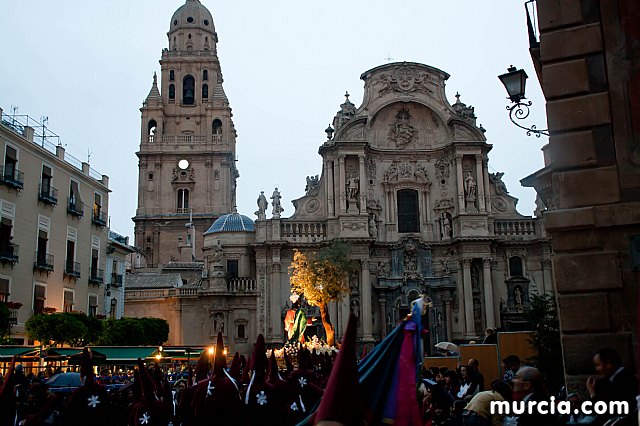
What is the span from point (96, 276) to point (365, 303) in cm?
1592

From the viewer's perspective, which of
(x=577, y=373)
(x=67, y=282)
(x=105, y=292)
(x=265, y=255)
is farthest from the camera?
(x=265, y=255)

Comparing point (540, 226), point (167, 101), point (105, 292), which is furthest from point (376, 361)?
point (167, 101)

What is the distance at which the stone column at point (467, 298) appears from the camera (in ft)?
134

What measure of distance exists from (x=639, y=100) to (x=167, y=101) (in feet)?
210

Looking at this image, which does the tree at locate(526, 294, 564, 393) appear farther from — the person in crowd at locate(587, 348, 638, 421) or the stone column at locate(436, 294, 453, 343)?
the stone column at locate(436, 294, 453, 343)

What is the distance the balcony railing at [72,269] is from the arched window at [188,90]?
3712 cm

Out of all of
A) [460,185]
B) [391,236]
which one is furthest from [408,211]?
[460,185]

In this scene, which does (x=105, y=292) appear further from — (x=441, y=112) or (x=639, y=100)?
(x=639, y=100)

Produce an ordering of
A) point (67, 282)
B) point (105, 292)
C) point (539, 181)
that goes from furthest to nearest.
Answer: point (105, 292), point (67, 282), point (539, 181)

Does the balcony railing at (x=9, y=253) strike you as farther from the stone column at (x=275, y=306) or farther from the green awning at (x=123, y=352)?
the stone column at (x=275, y=306)

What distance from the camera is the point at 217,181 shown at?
65188 mm

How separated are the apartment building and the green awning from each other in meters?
5.88

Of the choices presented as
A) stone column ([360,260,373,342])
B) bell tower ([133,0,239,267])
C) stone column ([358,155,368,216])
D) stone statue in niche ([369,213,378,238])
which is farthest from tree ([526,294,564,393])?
bell tower ([133,0,239,267])

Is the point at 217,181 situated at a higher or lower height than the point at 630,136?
higher
